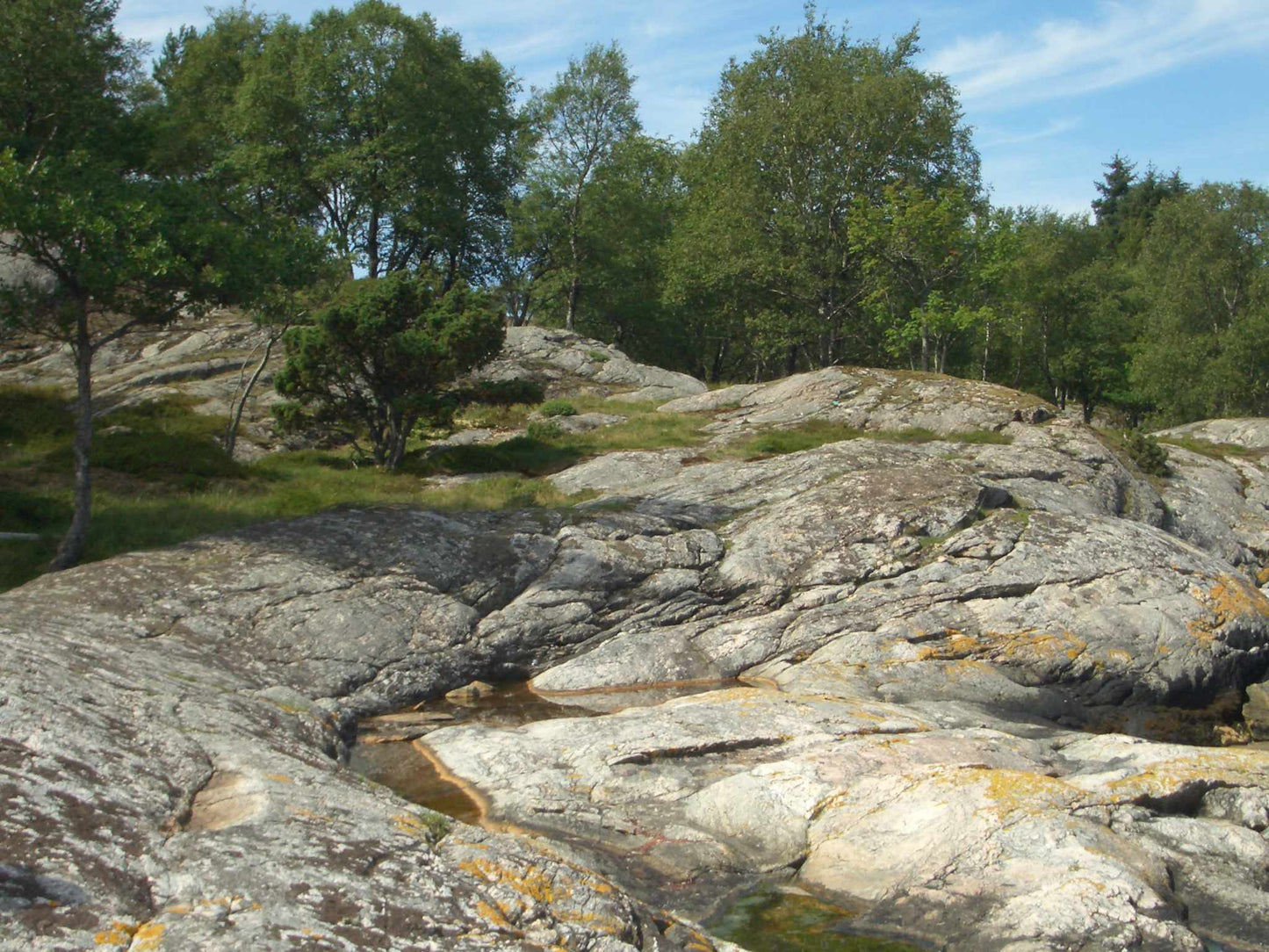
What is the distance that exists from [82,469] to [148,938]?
15249 millimetres

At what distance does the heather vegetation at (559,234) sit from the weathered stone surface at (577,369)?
3.30ft

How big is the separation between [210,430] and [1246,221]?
5714cm

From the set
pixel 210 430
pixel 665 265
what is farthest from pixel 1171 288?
pixel 210 430

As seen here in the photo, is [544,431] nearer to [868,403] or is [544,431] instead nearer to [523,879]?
[868,403]

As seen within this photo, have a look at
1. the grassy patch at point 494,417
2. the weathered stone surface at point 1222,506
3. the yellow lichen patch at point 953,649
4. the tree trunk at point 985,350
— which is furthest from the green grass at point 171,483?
the tree trunk at point 985,350

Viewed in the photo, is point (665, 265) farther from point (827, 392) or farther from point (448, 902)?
point (448, 902)

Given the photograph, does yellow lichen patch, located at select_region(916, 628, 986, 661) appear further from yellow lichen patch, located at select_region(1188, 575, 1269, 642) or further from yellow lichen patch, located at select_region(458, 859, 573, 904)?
yellow lichen patch, located at select_region(458, 859, 573, 904)

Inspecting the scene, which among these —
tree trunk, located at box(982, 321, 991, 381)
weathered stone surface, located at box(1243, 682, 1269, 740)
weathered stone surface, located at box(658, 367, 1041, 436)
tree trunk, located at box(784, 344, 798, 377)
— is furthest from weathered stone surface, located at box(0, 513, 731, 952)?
tree trunk, located at box(982, 321, 991, 381)

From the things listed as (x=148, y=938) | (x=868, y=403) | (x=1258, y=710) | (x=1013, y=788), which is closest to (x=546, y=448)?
(x=868, y=403)

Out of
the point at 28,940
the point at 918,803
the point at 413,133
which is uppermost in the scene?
the point at 413,133

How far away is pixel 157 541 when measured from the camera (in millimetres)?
19141

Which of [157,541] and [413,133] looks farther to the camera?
[413,133]

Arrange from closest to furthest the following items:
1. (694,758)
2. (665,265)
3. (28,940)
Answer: (28,940) → (694,758) → (665,265)

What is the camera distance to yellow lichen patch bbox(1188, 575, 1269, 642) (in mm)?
18312
